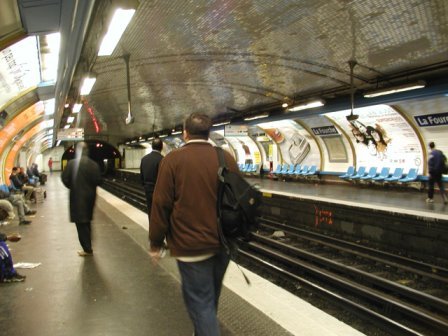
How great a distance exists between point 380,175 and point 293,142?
5.88m

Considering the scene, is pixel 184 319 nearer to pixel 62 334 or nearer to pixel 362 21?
pixel 62 334

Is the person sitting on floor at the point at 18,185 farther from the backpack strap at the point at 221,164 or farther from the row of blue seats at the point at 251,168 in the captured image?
the row of blue seats at the point at 251,168

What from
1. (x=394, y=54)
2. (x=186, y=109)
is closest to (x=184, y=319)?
(x=394, y=54)

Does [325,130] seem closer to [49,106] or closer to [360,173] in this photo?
[360,173]

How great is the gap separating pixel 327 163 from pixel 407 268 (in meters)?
11.4

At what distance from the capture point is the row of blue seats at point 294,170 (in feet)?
60.8

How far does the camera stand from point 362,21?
6.48 meters

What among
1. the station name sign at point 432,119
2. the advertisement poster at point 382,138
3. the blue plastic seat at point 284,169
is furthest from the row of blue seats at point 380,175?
the blue plastic seat at point 284,169

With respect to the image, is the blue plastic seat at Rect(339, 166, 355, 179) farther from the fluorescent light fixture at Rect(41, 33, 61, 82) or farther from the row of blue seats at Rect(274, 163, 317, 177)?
the fluorescent light fixture at Rect(41, 33, 61, 82)

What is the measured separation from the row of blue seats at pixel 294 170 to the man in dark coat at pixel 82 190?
1410cm

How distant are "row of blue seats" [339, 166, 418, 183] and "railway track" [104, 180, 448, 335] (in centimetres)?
537

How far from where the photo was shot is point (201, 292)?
2.40m

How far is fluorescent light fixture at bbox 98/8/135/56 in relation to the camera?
15.0ft

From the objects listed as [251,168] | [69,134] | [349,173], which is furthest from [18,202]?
[251,168]
